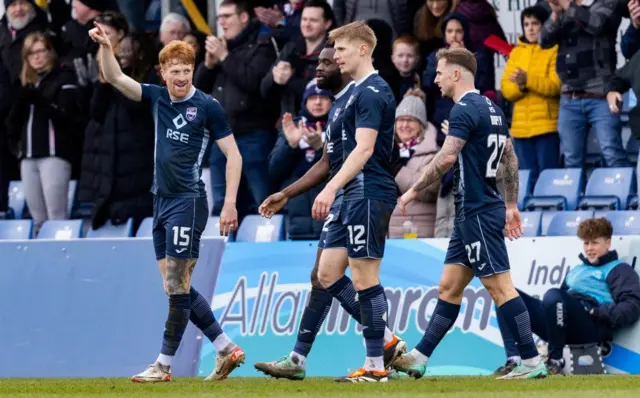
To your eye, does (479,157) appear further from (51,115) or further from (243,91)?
(51,115)

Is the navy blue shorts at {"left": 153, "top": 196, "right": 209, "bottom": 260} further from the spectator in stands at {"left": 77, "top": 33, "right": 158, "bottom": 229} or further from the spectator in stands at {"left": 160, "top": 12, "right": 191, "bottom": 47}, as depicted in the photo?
the spectator in stands at {"left": 160, "top": 12, "right": 191, "bottom": 47}

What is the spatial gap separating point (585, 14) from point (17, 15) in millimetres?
7098

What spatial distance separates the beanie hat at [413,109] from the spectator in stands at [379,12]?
1.32 m

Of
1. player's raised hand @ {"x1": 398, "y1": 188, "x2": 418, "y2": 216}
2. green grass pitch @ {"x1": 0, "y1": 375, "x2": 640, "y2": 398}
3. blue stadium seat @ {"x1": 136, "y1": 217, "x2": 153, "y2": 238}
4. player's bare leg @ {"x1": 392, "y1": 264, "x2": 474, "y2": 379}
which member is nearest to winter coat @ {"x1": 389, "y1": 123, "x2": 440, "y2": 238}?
blue stadium seat @ {"x1": 136, "y1": 217, "x2": 153, "y2": 238}

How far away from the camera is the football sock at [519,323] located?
1004 cm

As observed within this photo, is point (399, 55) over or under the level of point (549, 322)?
over

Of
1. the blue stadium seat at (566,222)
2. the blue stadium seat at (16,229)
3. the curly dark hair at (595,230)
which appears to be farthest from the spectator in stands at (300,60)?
the curly dark hair at (595,230)

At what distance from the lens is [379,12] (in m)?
15.5

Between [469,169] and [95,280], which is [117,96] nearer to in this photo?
[95,280]

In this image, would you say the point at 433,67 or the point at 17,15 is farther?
the point at 17,15

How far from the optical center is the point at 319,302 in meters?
10.3

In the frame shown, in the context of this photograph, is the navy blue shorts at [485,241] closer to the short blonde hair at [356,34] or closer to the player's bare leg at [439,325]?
the player's bare leg at [439,325]

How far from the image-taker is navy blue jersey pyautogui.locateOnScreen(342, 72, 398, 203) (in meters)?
9.73

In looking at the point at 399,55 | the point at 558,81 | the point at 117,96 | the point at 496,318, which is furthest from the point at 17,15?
the point at 496,318
